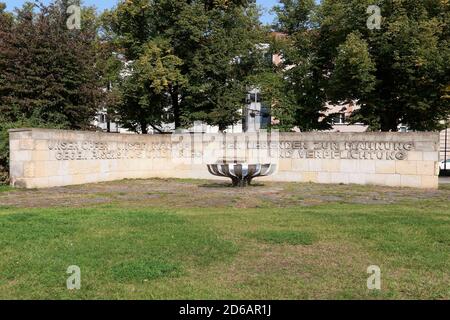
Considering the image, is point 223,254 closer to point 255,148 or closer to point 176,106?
point 255,148

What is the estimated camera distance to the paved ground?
1112 cm

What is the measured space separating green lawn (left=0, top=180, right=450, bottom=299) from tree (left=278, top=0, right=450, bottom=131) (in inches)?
705

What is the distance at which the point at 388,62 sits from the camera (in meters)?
26.2

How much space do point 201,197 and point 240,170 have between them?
3182 millimetres

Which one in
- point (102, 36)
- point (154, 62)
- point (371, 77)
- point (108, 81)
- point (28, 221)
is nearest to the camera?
point (28, 221)

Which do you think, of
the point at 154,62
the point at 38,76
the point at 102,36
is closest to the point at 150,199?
the point at 38,76

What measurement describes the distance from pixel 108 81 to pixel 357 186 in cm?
1829

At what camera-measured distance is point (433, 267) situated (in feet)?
17.8

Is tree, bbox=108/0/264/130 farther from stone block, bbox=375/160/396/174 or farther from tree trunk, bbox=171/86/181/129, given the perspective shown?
stone block, bbox=375/160/396/174

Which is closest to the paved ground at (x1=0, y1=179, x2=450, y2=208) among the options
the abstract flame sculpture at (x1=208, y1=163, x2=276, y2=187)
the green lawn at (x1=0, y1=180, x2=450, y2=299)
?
the abstract flame sculpture at (x1=208, y1=163, x2=276, y2=187)

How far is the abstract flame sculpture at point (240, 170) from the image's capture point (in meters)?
15.2

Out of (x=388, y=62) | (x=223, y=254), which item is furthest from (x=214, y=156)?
(x=223, y=254)

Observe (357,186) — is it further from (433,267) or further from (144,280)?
(144,280)

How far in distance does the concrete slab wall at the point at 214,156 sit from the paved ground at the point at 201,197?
1.15 metres
